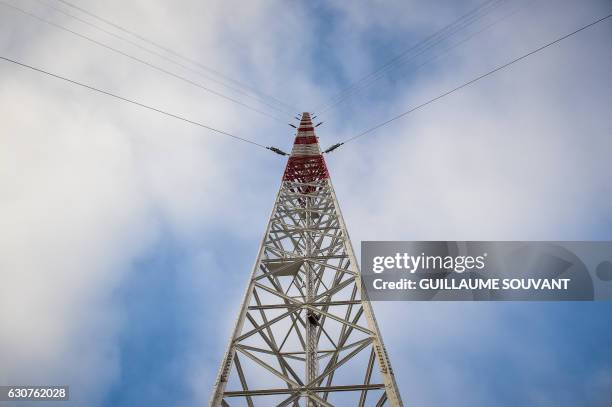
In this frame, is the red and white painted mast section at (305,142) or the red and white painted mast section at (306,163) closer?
the red and white painted mast section at (306,163)

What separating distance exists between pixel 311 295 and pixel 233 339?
3.94 meters

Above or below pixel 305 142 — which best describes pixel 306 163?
below

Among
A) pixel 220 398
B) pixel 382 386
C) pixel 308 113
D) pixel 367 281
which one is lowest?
pixel 220 398

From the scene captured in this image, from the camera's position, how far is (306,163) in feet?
73.9

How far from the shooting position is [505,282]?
14.4 meters

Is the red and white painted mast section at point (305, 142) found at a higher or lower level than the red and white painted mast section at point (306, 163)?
higher

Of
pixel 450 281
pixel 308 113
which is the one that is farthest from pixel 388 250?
pixel 308 113

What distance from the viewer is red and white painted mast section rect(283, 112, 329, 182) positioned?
70.6 feet

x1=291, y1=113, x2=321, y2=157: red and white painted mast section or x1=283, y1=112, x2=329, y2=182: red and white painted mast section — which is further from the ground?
x1=291, y1=113, x2=321, y2=157: red and white painted mast section

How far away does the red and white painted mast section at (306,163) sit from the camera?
847 inches

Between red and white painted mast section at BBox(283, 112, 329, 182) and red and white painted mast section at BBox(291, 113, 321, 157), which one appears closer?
red and white painted mast section at BBox(283, 112, 329, 182)

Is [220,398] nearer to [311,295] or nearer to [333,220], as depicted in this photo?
[311,295]

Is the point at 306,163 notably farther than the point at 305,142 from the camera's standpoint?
No

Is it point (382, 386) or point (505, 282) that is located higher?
point (505, 282)
